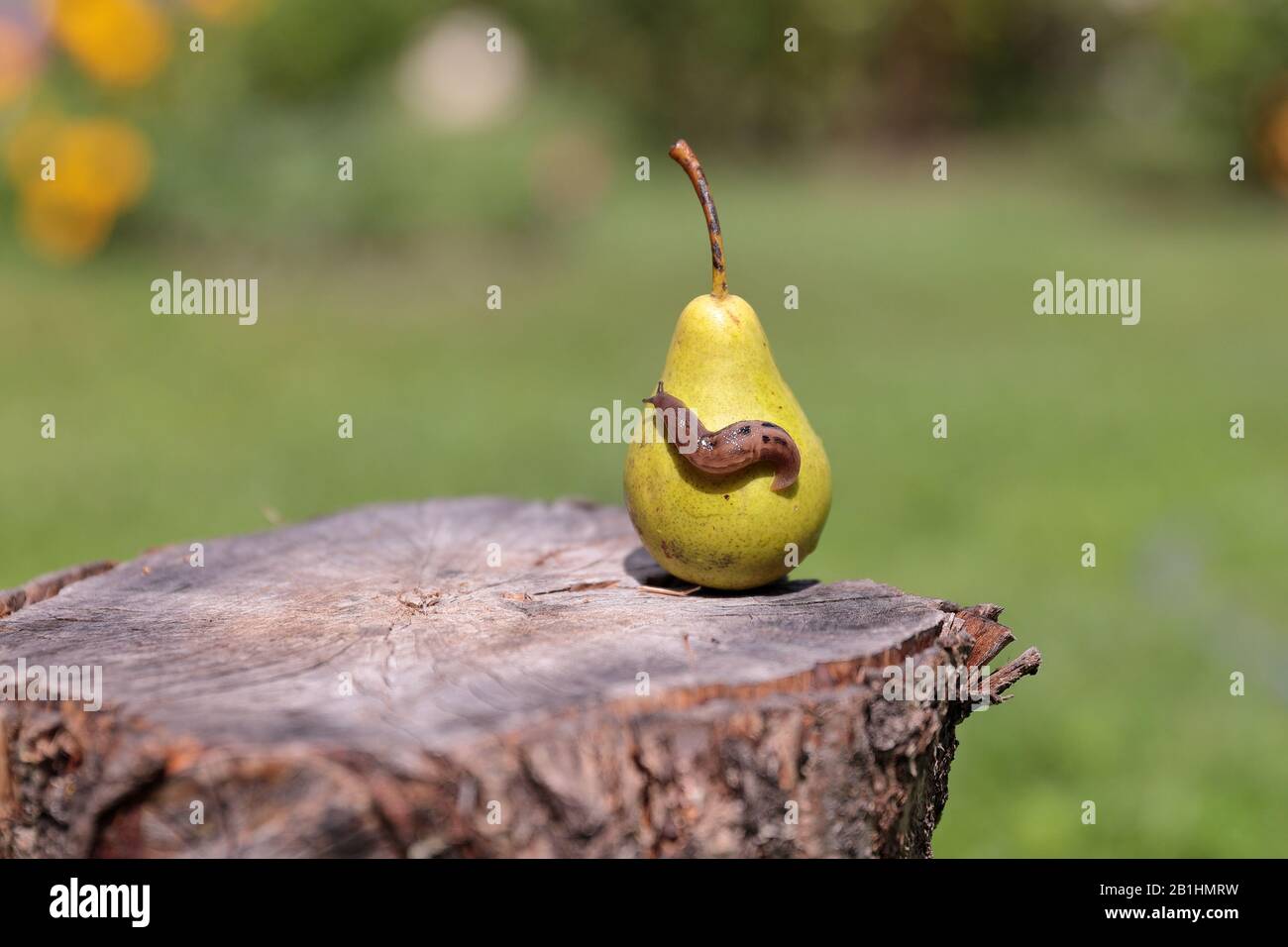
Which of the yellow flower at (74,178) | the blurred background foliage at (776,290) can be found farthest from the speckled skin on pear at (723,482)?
the yellow flower at (74,178)

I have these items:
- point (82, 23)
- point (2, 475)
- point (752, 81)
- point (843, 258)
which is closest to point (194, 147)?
point (82, 23)

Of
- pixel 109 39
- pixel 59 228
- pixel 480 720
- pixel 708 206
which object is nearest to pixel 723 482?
pixel 708 206

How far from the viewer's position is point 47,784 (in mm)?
2109

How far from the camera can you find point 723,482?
2480mm

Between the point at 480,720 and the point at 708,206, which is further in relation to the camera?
the point at 708,206

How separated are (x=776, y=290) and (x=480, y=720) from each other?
752 cm

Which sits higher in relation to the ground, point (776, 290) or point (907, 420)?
point (776, 290)

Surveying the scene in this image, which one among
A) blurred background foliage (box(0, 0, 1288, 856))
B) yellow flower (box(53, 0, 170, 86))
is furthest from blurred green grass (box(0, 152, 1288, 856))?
yellow flower (box(53, 0, 170, 86))

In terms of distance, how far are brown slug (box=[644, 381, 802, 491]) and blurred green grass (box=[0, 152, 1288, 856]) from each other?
3.39ft

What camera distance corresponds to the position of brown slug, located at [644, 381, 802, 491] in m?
2.44

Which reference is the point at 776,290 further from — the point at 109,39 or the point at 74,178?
the point at 109,39

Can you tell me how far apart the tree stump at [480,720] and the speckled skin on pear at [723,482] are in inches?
3.1
